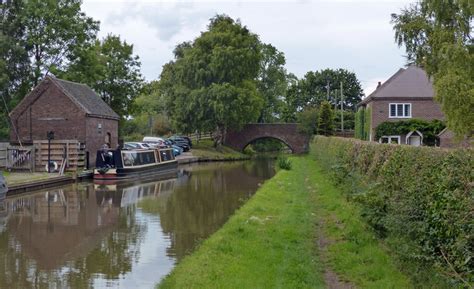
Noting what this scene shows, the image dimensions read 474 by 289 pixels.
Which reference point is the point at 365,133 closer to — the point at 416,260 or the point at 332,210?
the point at 332,210

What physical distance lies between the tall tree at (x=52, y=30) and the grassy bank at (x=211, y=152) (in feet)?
57.9

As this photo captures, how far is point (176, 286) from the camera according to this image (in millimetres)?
8852

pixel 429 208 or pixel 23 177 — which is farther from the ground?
pixel 429 208

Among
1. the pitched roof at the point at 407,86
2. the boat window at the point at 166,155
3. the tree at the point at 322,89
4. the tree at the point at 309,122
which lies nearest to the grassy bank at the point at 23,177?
the boat window at the point at 166,155

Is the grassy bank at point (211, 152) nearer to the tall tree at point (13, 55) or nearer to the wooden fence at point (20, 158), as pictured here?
the tall tree at point (13, 55)

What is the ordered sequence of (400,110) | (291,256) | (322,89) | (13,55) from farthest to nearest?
(322,89), (400,110), (13,55), (291,256)

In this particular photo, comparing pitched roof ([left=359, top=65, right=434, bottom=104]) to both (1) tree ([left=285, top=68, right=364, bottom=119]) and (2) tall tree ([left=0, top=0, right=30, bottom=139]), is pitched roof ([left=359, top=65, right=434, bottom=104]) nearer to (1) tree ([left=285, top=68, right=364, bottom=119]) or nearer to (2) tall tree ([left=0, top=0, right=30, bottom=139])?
(2) tall tree ([left=0, top=0, right=30, bottom=139])

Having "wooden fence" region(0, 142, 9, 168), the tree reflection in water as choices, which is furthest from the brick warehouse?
the tree reflection in water

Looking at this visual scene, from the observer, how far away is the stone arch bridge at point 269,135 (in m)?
62.3

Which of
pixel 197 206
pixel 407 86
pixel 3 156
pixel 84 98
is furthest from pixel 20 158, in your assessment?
pixel 407 86

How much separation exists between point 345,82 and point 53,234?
74.9 m

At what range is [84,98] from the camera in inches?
1371

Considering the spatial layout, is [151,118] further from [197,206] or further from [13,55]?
[197,206]

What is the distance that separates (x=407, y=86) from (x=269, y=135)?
20.1 meters
